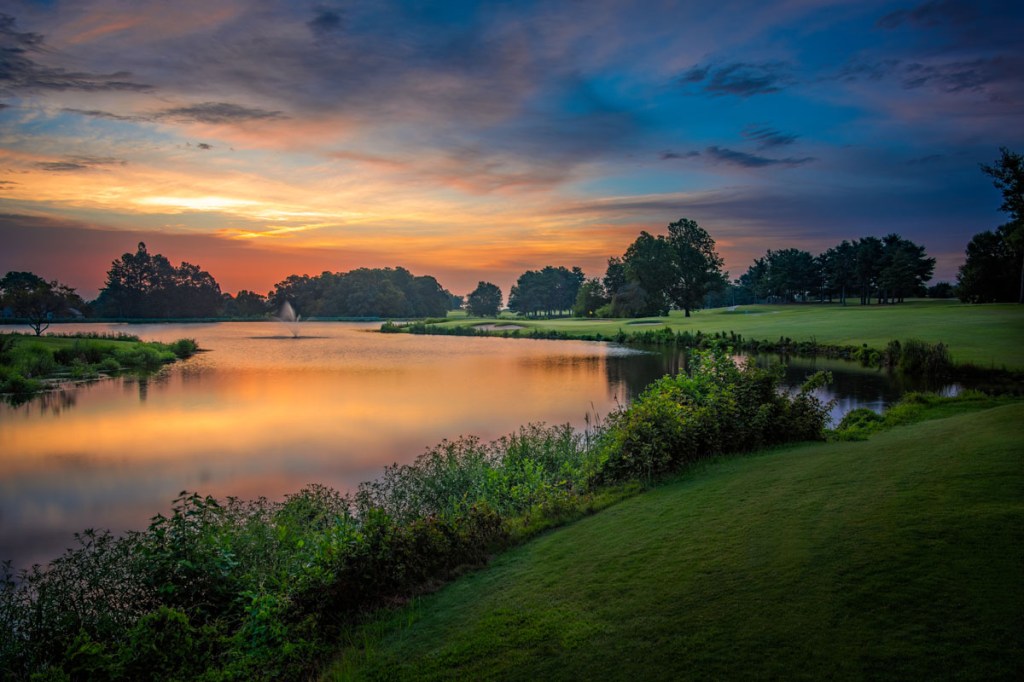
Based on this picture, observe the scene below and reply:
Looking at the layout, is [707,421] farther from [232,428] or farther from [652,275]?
[652,275]

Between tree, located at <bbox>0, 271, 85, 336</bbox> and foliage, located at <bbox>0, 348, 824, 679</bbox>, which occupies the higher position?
tree, located at <bbox>0, 271, 85, 336</bbox>

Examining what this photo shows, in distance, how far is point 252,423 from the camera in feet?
68.5

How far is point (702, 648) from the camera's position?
13.3ft

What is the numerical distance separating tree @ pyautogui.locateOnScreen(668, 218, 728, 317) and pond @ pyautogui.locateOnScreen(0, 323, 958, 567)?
193 ft

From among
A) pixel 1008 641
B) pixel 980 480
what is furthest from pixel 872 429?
pixel 1008 641

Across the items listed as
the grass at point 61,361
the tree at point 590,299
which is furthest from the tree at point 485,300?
the grass at point 61,361

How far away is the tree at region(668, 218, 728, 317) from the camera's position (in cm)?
9406

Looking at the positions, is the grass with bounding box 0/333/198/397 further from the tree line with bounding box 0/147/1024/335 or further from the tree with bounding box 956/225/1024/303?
the tree with bounding box 956/225/1024/303

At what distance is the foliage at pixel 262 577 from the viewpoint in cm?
516

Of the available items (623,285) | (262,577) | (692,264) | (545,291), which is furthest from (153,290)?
(262,577)

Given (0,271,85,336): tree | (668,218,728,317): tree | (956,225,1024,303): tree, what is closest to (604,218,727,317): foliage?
(668,218,728,317): tree

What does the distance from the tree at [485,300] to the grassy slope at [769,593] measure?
552 ft

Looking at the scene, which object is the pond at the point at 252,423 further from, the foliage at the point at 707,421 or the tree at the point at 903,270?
the tree at the point at 903,270

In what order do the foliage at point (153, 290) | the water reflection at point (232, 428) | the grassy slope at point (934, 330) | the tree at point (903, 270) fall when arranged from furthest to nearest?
the foliage at point (153, 290), the tree at point (903, 270), the grassy slope at point (934, 330), the water reflection at point (232, 428)
